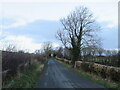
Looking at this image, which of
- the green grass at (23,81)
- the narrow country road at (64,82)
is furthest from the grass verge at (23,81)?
the narrow country road at (64,82)

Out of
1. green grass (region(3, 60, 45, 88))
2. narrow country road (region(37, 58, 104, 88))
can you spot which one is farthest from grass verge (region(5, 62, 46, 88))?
narrow country road (region(37, 58, 104, 88))

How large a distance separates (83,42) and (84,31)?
8.84 ft

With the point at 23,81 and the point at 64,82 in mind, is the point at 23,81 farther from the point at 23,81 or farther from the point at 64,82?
the point at 64,82

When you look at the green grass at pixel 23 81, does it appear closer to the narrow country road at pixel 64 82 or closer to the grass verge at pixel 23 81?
the grass verge at pixel 23 81

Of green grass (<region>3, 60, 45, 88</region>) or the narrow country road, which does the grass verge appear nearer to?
green grass (<region>3, 60, 45, 88</region>)

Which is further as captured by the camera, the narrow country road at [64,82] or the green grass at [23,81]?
the narrow country road at [64,82]

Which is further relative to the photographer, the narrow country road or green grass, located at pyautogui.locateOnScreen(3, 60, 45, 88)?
the narrow country road

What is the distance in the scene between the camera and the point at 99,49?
50.7 metres

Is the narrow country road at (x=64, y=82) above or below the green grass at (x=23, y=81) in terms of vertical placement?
below

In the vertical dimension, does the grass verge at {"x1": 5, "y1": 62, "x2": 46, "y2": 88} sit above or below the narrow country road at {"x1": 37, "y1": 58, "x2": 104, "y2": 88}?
above

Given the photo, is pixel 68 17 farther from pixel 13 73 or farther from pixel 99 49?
pixel 13 73

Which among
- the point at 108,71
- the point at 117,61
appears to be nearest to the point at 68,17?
the point at 117,61

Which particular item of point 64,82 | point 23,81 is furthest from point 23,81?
point 64,82

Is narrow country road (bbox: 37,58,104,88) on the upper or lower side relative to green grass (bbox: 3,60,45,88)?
lower
